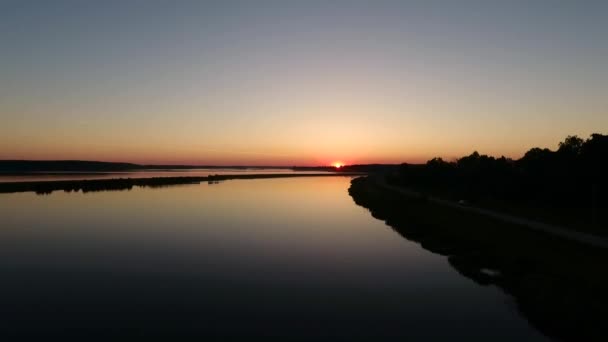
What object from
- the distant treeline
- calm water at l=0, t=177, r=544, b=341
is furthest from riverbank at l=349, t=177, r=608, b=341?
the distant treeline

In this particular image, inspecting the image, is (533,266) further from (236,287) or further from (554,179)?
(554,179)

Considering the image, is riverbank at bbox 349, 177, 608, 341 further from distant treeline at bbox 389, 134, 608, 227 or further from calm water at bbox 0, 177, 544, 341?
distant treeline at bbox 389, 134, 608, 227

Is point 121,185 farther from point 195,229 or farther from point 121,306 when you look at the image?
point 121,306

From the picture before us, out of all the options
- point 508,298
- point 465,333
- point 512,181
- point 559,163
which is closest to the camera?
point 465,333

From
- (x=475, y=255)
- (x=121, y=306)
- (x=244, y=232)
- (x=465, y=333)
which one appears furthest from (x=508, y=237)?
(x=121, y=306)

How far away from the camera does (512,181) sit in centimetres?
5634

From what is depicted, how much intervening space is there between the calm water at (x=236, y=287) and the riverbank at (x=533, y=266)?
41.0 inches

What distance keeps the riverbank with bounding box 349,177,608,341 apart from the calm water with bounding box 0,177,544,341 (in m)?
1.04

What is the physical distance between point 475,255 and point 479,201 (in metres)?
30.6

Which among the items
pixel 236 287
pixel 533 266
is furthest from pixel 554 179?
pixel 236 287

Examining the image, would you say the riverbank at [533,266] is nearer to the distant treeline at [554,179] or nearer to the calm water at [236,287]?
the calm water at [236,287]

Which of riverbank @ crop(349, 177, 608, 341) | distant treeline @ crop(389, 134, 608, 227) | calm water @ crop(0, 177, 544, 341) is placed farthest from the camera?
distant treeline @ crop(389, 134, 608, 227)

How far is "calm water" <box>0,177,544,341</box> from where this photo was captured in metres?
17.5

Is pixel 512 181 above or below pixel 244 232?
above
